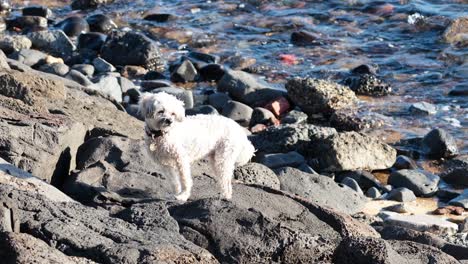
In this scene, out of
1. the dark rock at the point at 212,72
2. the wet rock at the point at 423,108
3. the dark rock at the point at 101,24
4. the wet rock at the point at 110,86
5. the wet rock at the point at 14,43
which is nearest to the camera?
the wet rock at the point at 110,86

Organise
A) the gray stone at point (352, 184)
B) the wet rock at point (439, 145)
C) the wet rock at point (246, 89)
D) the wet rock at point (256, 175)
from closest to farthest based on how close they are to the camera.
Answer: the wet rock at point (256, 175) → the gray stone at point (352, 184) → the wet rock at point (439, 145) → the wet rock at point (246, 89)

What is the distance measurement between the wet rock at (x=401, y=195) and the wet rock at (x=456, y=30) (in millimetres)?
8429

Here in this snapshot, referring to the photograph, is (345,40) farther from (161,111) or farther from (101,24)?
(161,111)

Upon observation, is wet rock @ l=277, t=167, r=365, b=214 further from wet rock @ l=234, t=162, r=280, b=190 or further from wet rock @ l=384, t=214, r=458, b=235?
wet rock @ l=384, t=214, r=458, b=235

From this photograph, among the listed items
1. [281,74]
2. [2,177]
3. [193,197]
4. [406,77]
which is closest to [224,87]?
[281,74]

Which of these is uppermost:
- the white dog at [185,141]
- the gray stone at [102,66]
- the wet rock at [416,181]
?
the white dog at [185,141]

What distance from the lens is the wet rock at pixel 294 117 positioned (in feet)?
48.8

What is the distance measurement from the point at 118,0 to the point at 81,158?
48.9 ft

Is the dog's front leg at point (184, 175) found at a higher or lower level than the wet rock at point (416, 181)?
higher

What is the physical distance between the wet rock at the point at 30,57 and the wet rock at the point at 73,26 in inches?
108

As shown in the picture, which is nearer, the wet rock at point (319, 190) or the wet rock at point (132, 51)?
the wet rock at point (319, 190)

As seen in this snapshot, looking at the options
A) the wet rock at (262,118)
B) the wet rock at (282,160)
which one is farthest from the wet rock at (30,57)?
the wet rock at (282,160)

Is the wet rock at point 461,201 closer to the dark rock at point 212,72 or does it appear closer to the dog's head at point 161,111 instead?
the dog's head at point 161,111

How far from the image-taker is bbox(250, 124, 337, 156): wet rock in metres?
12.8
